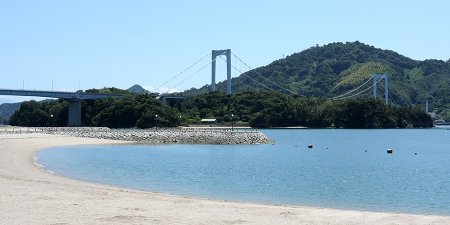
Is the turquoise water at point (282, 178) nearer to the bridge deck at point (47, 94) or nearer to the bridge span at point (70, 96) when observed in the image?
the bridge deck at point (47, 94)

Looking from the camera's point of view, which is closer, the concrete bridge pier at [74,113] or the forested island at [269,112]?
the concrete bridge pier at [74,113]

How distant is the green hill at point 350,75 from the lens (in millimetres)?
147875

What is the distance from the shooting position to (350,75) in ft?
513

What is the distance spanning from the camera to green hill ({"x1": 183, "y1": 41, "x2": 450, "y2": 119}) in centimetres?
14788

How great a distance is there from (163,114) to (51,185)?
57.9 metres

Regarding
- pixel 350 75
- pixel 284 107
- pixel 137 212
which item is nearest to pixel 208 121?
pixel 284 107

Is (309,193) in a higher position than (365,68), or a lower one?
lower

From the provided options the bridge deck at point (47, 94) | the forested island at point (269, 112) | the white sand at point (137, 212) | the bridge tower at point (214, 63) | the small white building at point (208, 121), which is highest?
the bridge tower at point (214, 63)

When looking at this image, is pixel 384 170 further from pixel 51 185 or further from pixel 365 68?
pixel 365 68

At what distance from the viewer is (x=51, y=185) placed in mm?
15586

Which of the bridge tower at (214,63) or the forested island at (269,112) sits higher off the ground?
the bridge tower at (214,63)

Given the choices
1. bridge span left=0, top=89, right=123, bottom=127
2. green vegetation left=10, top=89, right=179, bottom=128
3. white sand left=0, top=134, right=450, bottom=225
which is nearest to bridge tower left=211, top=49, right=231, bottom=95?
green vegetation left=10, top=89, right=179, bottom=128

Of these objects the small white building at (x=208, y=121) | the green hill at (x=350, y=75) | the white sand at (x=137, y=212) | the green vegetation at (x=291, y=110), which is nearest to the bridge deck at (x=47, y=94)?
the small white building at (x=208, y=121)

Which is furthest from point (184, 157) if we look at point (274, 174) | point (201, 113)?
point (201, 113)
